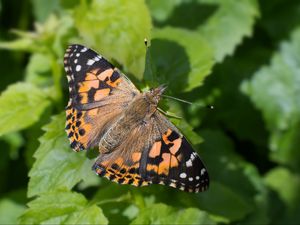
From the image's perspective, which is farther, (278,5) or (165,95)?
(278,5)

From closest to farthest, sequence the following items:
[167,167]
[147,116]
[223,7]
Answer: [167,167]
[147,116]
[223,7]

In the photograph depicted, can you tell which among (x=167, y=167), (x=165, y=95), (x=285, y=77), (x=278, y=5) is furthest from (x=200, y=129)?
(x=167, y=167)

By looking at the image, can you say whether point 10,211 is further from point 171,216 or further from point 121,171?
point 121,171

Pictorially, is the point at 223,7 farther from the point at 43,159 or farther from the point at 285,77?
the point at 43,159

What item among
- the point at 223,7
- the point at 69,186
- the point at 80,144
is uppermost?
the point at 223,7

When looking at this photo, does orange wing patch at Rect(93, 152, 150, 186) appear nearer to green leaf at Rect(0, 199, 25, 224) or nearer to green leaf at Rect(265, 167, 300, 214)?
green leaf at Rect(0, 199, 25, 224)

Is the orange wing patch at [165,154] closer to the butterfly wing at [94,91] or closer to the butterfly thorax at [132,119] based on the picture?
the butterfly thorax at [132,119]
